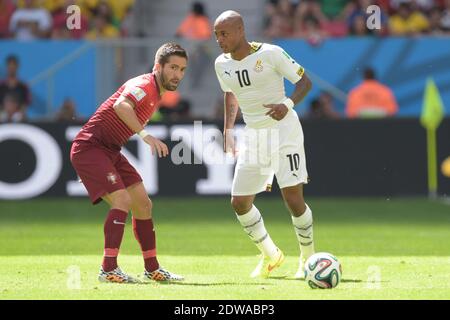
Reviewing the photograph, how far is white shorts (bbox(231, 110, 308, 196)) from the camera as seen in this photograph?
1177cm

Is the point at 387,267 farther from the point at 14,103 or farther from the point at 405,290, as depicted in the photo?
the point at 14,103

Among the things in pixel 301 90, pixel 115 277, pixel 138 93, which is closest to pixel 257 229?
pixel 301 90

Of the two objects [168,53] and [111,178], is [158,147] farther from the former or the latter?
[168,53]

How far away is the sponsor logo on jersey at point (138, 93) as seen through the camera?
11180mm

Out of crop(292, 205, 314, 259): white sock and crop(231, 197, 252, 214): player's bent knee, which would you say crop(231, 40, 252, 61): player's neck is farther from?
crop(292, 205, 314, 259): white sock

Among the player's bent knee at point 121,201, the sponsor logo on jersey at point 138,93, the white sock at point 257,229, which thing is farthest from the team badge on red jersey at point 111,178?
the white sock at point 257,229

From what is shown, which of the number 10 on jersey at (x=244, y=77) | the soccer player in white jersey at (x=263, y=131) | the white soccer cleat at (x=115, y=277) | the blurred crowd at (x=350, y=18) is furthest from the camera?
the blurred crowd at (x=350, y=18)

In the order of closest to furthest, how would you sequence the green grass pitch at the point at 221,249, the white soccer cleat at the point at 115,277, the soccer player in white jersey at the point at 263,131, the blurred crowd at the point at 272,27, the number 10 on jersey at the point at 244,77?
1. the green grass pitch at the point at 221,249
2. the white soccer cleat at the point at 115,277
3. the soccer player in white jersey at the point at 263,131
4. the number 10 on jersey at the point at 244,77
5. the blurred crowd at the point at 272,27

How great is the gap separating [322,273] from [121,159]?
8.02 feet

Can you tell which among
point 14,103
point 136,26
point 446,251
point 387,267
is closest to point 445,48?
point 136,26

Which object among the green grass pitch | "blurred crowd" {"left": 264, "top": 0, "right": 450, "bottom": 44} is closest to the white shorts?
the green grass pitch

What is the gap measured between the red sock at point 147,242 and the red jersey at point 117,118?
0.82m

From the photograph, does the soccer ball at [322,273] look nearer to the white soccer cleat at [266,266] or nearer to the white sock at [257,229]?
the white soccer cleat at [266,266]

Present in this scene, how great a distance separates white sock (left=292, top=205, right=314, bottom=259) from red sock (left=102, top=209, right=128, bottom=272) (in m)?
1.83
